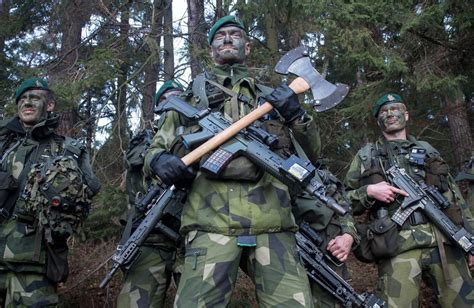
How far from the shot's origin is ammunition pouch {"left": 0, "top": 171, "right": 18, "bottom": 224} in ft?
15.5

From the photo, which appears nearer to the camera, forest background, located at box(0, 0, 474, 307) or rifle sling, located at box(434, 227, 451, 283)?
rifle sling, located at box(434, 227, 451, 283)

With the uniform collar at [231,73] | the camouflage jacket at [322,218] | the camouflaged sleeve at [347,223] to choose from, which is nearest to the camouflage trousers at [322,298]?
the camouflage jacket at [322,218]

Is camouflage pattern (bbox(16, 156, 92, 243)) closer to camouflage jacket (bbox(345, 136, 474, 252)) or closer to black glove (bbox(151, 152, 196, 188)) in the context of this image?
black glove (bbox(151, 152, 196, 188))

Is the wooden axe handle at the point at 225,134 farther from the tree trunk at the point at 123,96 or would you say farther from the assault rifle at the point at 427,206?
the tree trunk at the point at 123,96

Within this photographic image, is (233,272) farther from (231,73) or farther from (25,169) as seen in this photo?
(25,169)

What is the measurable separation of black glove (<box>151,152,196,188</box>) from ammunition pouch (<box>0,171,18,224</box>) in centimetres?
192

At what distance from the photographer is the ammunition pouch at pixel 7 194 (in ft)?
15.5

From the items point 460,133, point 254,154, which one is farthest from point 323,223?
point 460,133

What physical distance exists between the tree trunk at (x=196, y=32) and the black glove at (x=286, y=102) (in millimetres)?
5054

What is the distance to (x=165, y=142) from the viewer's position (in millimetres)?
3857

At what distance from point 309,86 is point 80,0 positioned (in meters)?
7.52

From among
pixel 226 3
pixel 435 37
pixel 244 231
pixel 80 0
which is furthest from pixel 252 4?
pixel 244 231

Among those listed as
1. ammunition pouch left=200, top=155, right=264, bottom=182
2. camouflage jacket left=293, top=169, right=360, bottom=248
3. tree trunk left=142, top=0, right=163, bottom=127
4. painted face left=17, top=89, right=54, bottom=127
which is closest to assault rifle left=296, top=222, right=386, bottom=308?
camouflage jacket left=293, top=169, right=360, bottom=248

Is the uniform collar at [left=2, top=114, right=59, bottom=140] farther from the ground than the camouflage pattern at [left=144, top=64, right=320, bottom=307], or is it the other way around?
the uniform collar at [left=2, top=114, right=59, bottom=140]
